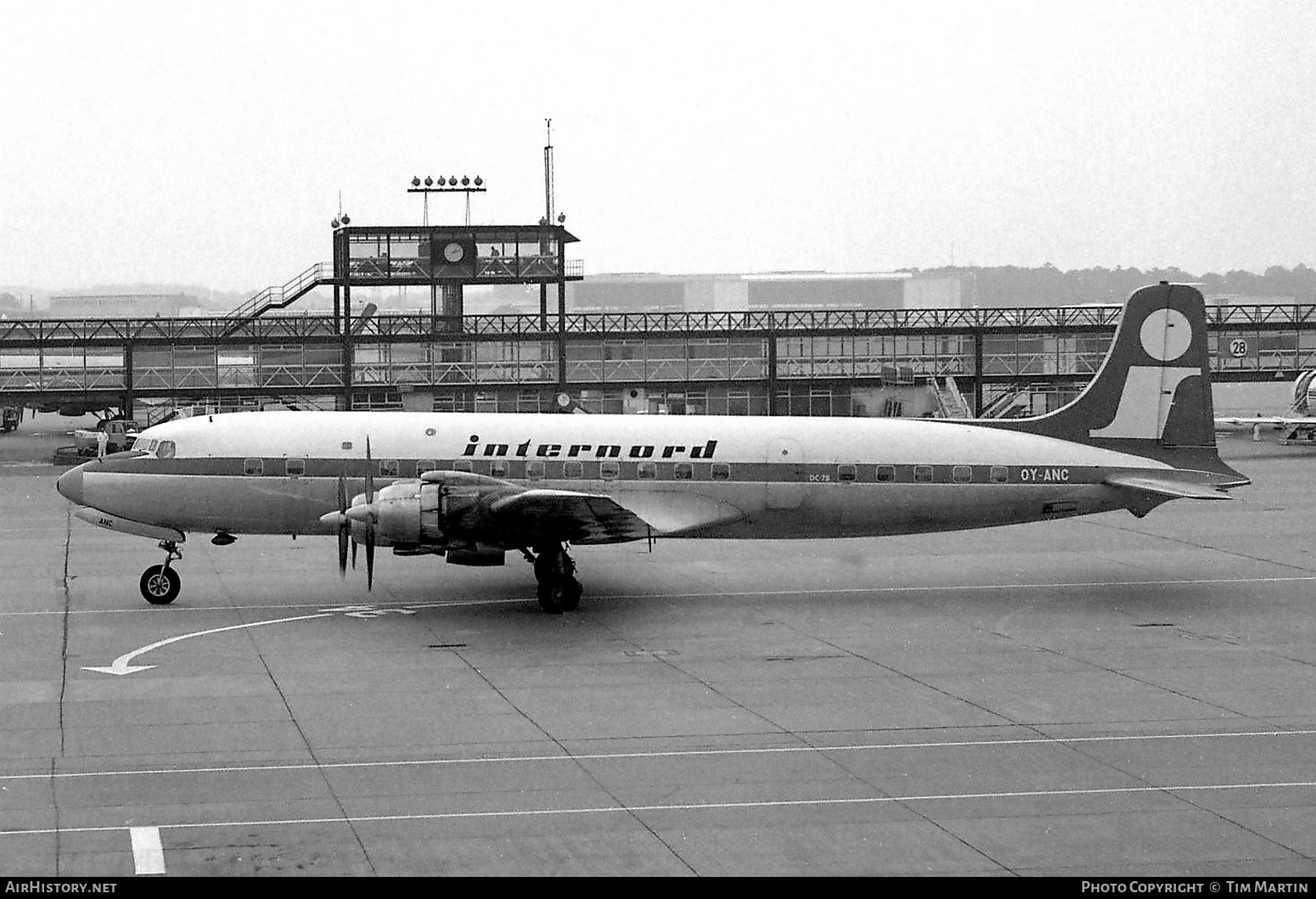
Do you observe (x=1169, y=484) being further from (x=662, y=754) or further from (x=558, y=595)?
(x=662, y=754)

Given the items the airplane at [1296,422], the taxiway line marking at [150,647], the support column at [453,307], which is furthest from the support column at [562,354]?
the taxiway line marking at [150,647]

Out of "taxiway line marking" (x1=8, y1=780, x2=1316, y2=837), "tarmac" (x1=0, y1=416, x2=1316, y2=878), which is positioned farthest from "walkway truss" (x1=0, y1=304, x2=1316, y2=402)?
"taxiway line marking" (x1=8, y1=780, x2=1316, y2=837)

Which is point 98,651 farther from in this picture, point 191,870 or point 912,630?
point 912,630

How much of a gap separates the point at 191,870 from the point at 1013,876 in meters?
7.32

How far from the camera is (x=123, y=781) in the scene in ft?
48.5

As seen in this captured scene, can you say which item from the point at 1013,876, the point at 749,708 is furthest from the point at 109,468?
the point at 1013,876

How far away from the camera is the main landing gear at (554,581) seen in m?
24.8

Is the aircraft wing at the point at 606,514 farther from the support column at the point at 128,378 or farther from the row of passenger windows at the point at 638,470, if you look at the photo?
the support column at the point at 128,378

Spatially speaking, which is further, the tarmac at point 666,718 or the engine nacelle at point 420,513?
the engine nacelle at point 420,513

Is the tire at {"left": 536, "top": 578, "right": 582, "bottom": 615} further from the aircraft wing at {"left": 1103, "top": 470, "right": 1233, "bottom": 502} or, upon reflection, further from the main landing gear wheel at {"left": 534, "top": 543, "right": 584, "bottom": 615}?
the aircraft wing at {"left": 1103, "top": 470, "right": 1233, "bottom": 502}

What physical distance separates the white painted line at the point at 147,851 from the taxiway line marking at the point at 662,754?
2080mm

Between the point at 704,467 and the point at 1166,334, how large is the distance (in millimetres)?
10371

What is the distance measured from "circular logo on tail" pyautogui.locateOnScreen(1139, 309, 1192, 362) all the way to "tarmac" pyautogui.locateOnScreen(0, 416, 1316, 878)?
192 inches

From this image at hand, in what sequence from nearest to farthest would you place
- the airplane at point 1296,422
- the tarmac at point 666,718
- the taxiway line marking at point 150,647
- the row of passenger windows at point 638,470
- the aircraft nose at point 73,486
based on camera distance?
1. the tarmac at point 666,718
2. the taxiway line marking at point 150,647
3. the aircraft nose at point 73,486
4. the row of passenger windows at point 638,470
5. the airplane at point 1296,422
